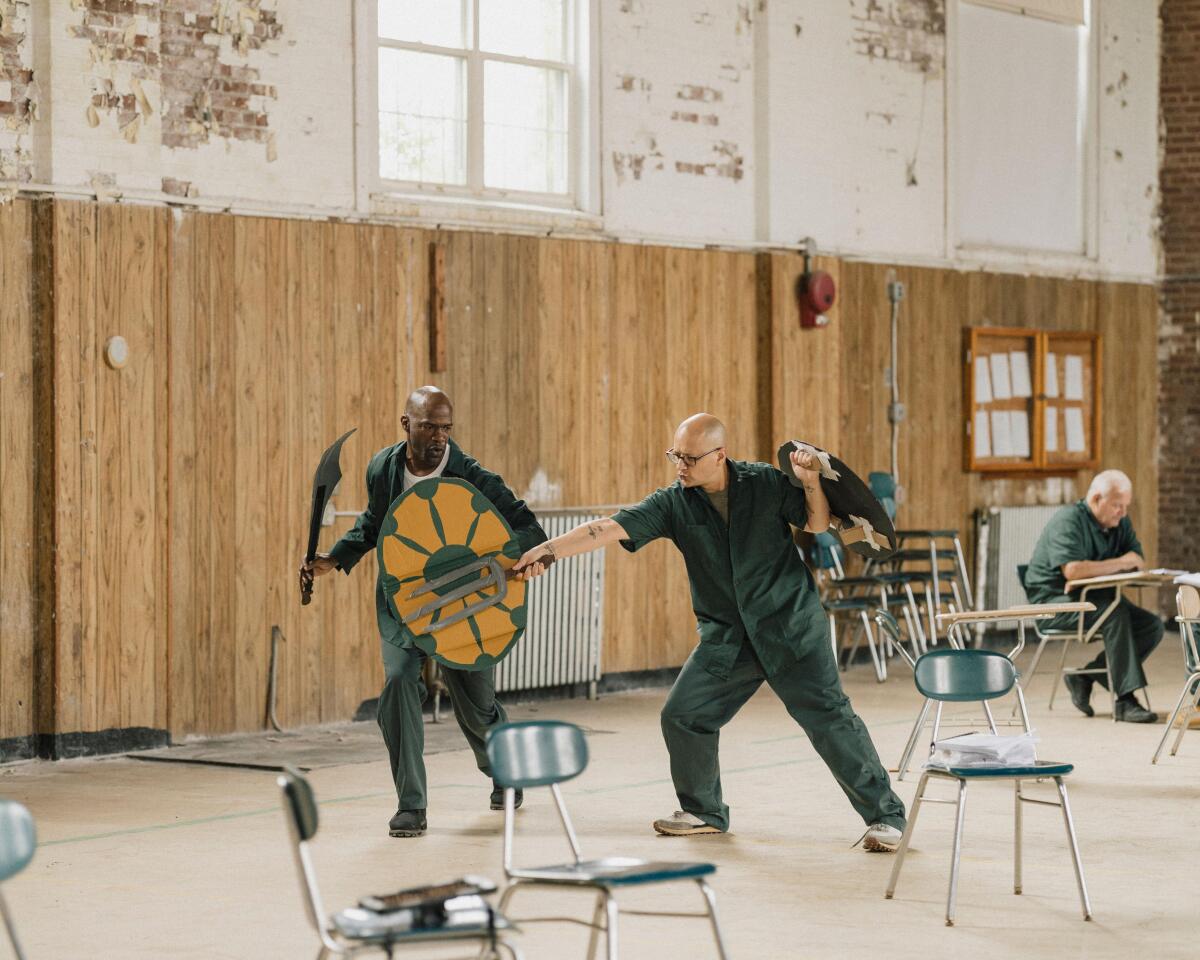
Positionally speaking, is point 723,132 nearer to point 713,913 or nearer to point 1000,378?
point 1000,378

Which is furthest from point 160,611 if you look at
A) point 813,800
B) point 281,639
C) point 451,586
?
point 813,800

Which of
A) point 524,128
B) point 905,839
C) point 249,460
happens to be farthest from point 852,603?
point 905,839

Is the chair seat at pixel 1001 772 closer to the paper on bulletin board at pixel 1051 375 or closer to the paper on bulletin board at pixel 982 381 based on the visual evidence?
the paper on bulletin board at pixel 982 381

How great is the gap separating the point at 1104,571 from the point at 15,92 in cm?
563

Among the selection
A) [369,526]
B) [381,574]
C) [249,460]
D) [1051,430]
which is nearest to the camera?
[381,574]

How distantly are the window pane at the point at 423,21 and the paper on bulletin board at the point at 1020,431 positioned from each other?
17.0ft

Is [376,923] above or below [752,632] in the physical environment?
below

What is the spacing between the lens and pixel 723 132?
11.4 meters

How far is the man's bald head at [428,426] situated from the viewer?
6801mm

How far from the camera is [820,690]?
6.37m

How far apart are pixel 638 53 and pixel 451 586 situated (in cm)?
516

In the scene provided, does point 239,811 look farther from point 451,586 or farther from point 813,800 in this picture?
point 813,800

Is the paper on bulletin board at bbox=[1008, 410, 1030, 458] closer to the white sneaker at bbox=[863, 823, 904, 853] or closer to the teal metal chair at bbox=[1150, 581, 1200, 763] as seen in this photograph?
the teal metal chair at bbox=[1150, 581, 1200, 763]

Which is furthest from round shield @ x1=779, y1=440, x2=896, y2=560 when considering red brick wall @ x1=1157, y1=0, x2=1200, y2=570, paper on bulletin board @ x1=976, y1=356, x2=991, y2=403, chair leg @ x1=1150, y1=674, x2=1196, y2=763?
red brick wall @ x1=1157, y1=0, x2=1200, y2=570
